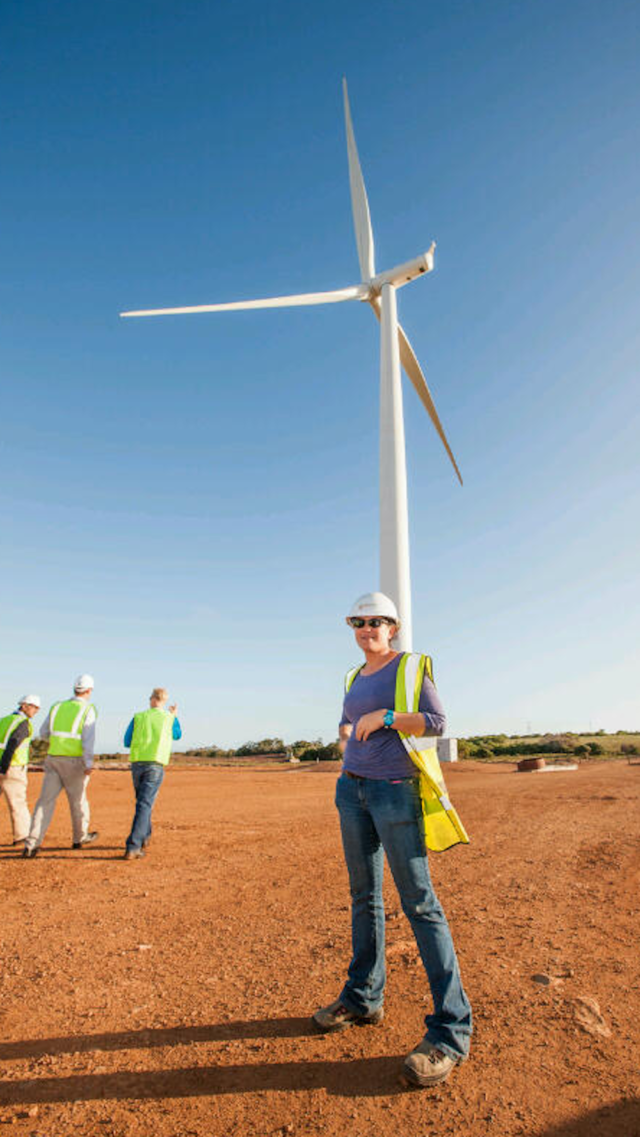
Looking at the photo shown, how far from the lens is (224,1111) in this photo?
303 cm

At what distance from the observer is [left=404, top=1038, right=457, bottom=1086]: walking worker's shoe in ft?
10.4

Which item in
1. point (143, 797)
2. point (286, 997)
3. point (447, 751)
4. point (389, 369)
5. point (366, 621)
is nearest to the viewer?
point (366, 621)

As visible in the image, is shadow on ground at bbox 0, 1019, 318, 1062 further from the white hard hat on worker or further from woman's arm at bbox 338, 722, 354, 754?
the white hard hat on worker

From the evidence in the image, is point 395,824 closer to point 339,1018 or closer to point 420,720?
point 420,720

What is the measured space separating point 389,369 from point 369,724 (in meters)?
17.8

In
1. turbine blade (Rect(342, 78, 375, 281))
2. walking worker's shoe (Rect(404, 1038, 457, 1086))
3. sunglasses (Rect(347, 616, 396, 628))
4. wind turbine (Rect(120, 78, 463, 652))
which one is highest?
turbine blade (Rect(342, 78, 375, 281))

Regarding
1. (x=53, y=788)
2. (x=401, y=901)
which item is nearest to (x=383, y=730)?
(x=401, y=901)

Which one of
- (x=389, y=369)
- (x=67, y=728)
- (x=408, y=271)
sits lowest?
(x=67, y=728)

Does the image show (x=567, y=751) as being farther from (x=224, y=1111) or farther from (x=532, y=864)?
(x=224, y=1111)

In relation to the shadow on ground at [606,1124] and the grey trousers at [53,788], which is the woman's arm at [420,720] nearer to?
the shadow on ground at [606,1124]

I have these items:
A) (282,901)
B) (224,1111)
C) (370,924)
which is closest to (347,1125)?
(224,1111)

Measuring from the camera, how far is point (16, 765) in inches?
383

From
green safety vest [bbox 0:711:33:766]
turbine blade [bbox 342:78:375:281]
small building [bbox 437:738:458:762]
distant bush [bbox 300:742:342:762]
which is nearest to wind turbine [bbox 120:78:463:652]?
turbine blade [bbox 342:78:375:281]

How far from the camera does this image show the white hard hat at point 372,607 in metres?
4.00
